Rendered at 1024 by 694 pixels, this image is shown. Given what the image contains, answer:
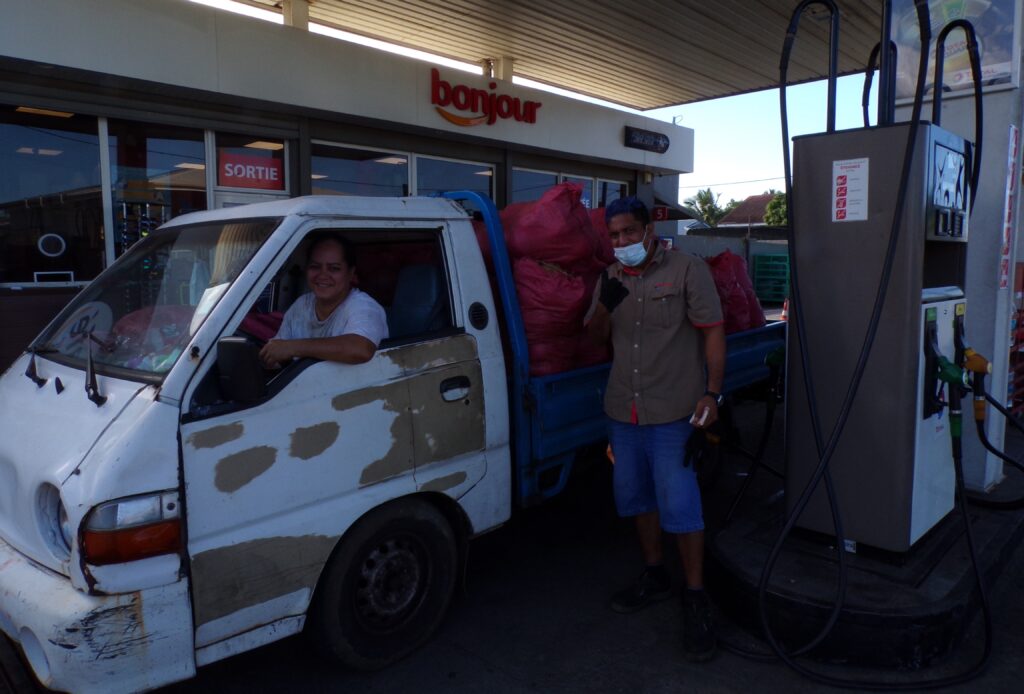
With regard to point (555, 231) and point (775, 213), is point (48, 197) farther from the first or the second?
point (775, 213)

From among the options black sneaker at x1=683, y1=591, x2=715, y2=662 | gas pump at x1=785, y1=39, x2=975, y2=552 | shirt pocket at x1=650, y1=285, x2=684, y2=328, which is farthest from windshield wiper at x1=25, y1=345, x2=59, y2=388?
gas pump at x1=785, y1=39, x2=975, y2=552

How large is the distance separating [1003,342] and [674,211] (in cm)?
1084

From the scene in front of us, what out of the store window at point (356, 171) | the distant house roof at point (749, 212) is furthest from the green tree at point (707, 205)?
the store window at point (356, 171)

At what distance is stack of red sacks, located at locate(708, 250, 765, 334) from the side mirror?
3719 mm

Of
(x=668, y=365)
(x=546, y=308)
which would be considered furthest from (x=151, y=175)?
(x=668, y=365)

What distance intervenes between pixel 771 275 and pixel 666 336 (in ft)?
60.1

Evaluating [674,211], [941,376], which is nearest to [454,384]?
[941,376]

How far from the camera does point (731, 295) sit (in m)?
5.48

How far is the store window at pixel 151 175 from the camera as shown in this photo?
7.52 metres

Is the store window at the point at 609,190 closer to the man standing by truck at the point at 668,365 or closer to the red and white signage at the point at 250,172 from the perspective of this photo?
the red and white signage at the point at 250,172

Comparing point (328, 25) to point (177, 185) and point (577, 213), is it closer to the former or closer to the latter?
point (177, 185)

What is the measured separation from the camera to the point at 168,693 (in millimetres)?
3064

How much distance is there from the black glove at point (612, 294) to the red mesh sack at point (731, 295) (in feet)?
7.15

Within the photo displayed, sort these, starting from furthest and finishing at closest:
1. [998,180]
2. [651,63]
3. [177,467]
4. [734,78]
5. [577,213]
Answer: [734,78] < [651,63] < [998,180] < [577,213] < [177,467]
